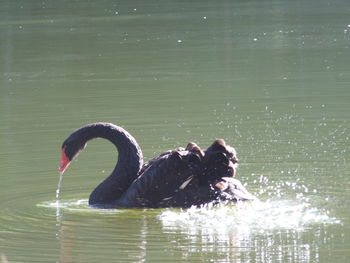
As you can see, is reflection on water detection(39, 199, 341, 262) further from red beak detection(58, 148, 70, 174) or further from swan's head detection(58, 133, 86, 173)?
swan's head detection(58, 133, 86, 173)

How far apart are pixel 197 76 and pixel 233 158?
7.51m

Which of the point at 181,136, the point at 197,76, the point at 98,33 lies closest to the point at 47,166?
the point at 181,136

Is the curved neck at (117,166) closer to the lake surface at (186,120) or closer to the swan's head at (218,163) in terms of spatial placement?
the lake surface at (186,120)

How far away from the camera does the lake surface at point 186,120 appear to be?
7.97 metres

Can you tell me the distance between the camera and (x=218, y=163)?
9055mm

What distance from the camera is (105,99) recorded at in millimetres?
14906

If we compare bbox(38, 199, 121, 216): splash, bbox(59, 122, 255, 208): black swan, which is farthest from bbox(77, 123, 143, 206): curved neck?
bbox(38, 199, 121, 216): splash

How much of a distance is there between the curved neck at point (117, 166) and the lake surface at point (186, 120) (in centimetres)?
20

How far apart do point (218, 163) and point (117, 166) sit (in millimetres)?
1068

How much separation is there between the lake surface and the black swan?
5.1 inches

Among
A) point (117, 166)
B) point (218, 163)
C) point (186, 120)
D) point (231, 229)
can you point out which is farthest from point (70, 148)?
point (186, 120)

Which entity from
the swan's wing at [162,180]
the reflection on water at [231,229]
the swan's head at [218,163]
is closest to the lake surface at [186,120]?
the reflection on water at [231,229]

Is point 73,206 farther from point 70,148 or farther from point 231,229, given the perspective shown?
point 231,229

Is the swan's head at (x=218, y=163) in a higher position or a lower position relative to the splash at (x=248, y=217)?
higher
